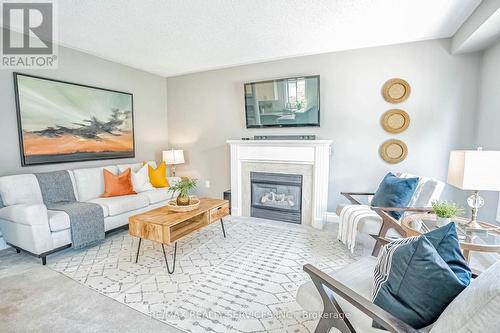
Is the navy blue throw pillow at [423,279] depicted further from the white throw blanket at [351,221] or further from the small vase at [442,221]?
the white throw blanket at [351,221]

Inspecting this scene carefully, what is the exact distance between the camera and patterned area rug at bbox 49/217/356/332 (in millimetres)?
1680

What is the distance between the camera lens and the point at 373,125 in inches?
130

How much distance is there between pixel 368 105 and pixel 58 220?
3.92 m

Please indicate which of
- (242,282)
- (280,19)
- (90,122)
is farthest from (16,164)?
(280,19)

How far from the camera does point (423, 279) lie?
2.91 feet

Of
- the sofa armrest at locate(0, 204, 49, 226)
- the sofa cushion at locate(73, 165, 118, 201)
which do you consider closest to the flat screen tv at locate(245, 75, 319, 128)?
the sofa cushion at locate(73, 165, 118, 201)

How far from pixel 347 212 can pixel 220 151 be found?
2.47 m

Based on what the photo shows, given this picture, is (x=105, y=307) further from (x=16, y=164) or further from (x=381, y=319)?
(x=16, y=164)

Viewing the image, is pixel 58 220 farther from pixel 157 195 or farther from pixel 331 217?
pixel 331 217

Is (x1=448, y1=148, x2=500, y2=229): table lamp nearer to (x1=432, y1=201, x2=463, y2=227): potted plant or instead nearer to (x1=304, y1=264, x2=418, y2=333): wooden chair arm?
(x1=432, y1=201, x2=463, y2=227): potted plant

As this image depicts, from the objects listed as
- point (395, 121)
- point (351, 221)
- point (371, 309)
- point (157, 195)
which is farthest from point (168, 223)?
point (395, 121)

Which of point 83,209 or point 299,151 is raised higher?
point 299,151

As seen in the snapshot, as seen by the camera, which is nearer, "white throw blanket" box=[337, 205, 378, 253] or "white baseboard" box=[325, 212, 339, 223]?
"white throw blanket" box=[337, 205, 378, 253]

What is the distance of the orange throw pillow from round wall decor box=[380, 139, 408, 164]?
11.8ft
